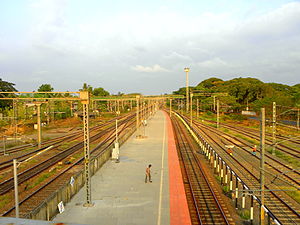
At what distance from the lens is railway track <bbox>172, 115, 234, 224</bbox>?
12404 mm

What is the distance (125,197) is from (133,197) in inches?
19.3

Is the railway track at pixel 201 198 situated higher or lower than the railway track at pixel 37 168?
lower

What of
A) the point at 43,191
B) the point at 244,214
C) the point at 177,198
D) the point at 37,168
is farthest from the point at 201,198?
the point at 37,168

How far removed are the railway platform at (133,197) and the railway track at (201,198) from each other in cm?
55

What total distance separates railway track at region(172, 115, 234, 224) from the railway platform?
1.80 ft

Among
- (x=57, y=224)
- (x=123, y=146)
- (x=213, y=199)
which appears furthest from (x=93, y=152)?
(x=57, y=224)

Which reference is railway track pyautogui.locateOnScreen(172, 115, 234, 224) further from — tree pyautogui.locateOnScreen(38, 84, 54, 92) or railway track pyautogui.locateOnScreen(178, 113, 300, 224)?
tree pyautogui.locateOnScreen(38, 84, 54, 92)

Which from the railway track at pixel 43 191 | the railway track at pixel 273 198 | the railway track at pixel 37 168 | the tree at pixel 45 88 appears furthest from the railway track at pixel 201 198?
the tree at pixel 45 88

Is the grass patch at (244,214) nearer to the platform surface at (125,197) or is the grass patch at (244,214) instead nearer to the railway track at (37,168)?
the platform surface at (125,197)

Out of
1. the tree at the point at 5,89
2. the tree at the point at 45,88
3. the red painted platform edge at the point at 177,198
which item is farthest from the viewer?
the tree at the point at 45,88

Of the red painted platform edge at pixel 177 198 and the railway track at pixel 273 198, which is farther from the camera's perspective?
the railway track at pixel 273 198

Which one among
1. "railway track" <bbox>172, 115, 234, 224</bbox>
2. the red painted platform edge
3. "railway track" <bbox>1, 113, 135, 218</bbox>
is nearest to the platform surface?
the red painted platform edge

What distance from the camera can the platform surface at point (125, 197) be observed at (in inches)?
478

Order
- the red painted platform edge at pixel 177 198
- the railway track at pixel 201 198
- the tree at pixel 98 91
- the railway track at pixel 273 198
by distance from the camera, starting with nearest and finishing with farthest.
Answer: the red painted platform edge at pixel 177 198
the railway track at pixel 201 198
the railway track at pixel 273 198
the tree at pixel 98 91
